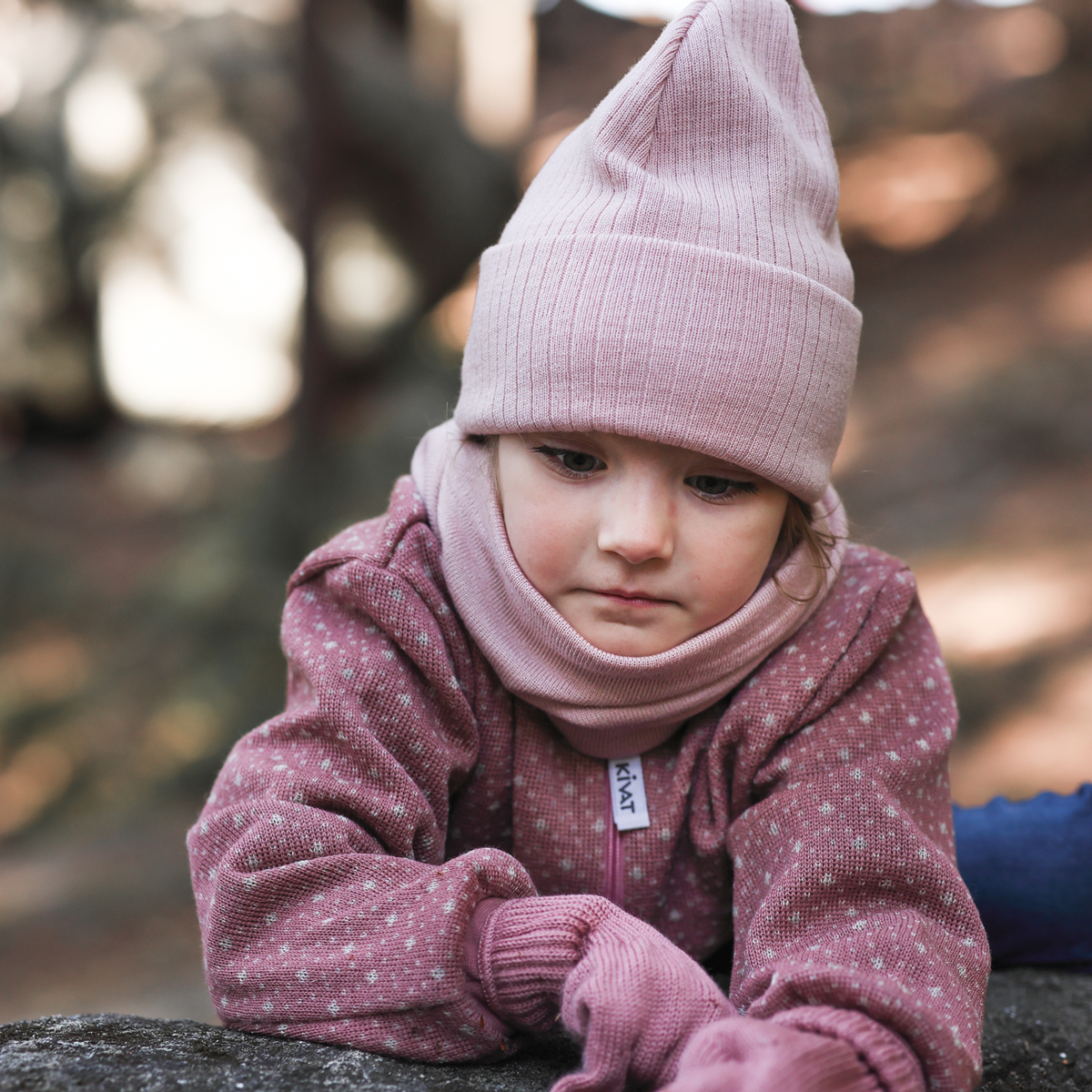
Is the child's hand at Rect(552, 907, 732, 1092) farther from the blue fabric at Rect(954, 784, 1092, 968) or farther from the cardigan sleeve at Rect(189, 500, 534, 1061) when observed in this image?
the blue fabric at Rect(954, 784, 1092, 968)

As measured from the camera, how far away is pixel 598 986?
109 centimetres

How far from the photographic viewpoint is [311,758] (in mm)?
1306

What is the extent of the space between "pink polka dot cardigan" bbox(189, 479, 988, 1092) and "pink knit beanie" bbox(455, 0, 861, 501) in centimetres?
25

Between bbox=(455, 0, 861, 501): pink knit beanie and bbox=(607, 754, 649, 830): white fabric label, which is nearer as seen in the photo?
bbox=(455, 0, 861, 501): pink knit beanie

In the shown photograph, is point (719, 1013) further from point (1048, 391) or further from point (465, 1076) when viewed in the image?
point (1048, 391)

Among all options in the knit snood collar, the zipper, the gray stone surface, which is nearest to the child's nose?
the knit snood collar

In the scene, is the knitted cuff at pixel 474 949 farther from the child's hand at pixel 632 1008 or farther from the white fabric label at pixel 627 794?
the white fabric label at pixel 627 794

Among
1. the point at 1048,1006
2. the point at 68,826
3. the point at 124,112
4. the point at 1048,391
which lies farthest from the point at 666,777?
the point at 124,112

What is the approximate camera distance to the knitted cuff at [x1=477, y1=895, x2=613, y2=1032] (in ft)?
3.79

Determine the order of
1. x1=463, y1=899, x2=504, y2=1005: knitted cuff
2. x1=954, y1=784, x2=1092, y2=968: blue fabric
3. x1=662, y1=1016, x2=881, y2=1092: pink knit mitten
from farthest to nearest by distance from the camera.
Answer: x1=954, y1=784, x2=1092, y2=968: blue fabric, x1=463, y1=899, x2=504, y2=1005: knitted cuff, x1=662, y1=1016, x2=881, y2=1092: pink knit mitten

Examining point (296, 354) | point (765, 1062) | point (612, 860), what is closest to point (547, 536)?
point (612, 860)

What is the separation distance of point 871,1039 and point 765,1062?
0.13 m

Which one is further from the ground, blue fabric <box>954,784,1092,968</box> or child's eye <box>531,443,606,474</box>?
child's eye <box>531,443,606,474</box>

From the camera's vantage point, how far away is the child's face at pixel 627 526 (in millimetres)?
1273
